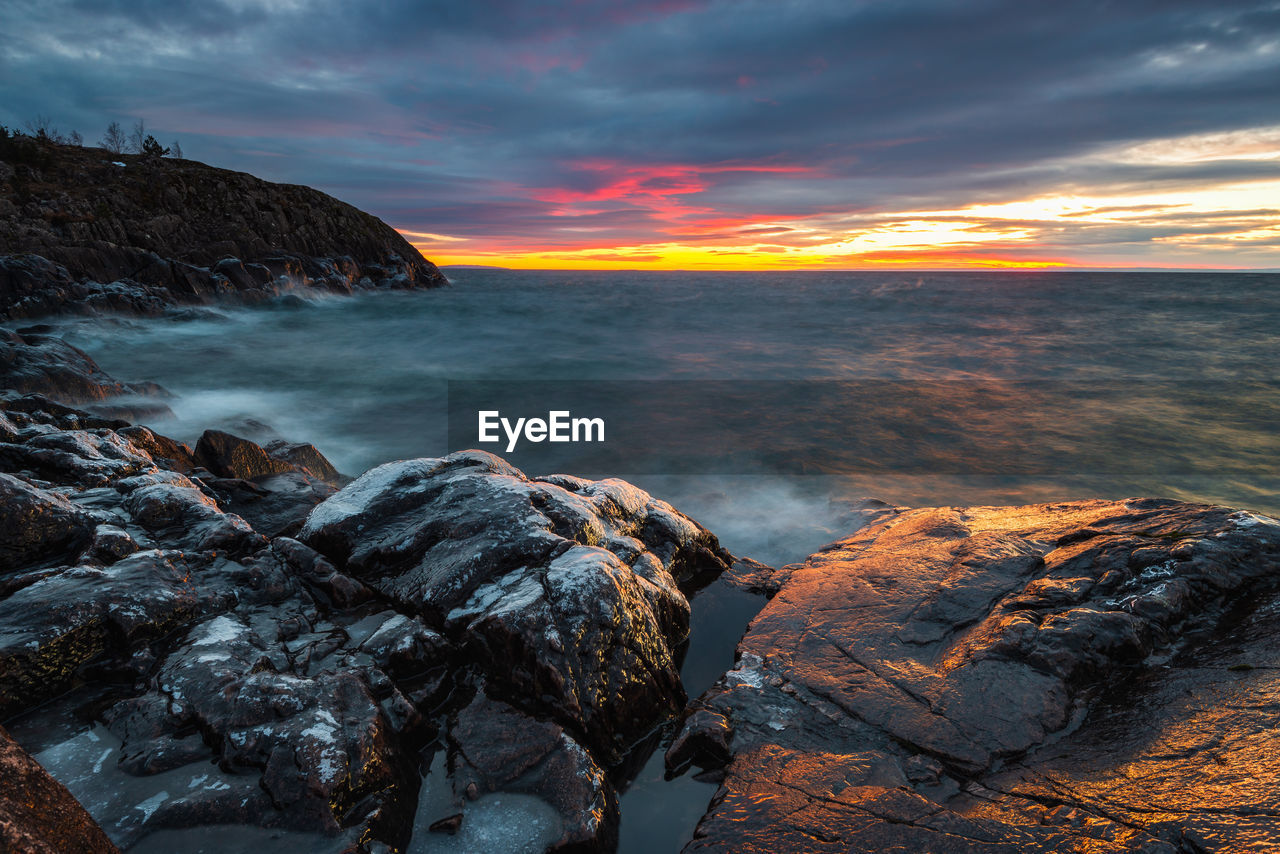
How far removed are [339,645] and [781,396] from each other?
16.0 m

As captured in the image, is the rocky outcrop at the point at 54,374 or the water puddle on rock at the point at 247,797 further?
the rocky outcrop at the point at 54,374

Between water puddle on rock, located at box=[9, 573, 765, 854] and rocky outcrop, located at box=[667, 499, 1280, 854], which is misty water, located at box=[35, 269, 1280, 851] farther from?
rocky outcrop, located at box=[667, 499, 1280, 854]

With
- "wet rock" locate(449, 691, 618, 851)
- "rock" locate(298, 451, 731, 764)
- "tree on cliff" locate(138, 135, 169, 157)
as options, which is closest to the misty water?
"wet rock" locate(449, 691, 618, 851)

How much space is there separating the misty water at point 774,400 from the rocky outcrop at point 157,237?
219 cm

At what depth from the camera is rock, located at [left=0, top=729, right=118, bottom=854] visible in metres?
1.65

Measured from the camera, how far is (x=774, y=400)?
17969 mm

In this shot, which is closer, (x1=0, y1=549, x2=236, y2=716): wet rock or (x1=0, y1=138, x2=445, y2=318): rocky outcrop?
(x1=0, y1=549, x2=236, y2=716): wet rock

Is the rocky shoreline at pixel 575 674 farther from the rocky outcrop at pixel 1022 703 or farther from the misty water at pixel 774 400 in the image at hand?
the misty water at pixel 774 400

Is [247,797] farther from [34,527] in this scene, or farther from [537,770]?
[34,527]

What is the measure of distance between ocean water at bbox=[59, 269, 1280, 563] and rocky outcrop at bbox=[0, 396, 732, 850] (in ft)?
14.6

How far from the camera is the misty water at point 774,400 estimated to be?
35.0 ft

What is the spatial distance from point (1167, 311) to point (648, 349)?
130 feet

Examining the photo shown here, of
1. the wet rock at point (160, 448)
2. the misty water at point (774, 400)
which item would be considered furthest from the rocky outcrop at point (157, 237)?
the wet rock at point (160, 448)

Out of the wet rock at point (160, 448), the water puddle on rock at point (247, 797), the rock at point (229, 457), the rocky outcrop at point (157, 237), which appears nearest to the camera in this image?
the water puddle on rock at point (247, 797)
